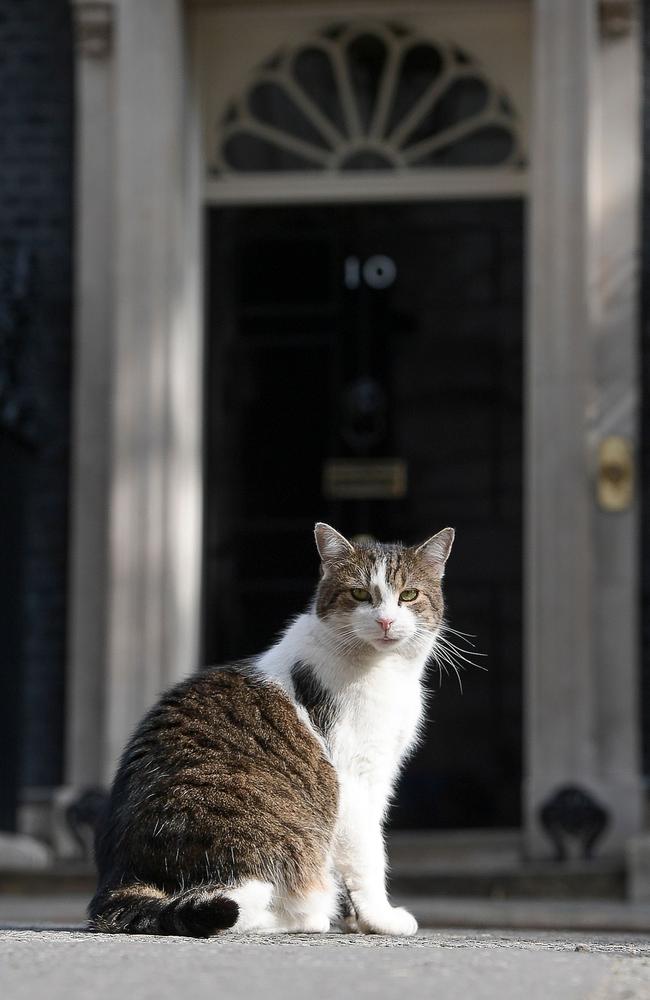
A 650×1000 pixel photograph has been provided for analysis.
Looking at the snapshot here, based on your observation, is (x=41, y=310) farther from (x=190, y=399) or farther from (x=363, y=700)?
(x=363, y=700)

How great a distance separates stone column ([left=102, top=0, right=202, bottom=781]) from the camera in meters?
8.33

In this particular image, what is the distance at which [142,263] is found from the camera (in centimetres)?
846

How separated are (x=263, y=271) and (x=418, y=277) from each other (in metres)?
0.77

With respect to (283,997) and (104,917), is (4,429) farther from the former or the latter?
(283,997)

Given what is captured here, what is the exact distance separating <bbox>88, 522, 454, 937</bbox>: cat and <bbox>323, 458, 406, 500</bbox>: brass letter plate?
4.20 meters

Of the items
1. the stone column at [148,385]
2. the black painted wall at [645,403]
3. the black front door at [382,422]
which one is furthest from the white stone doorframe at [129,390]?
the black painted wall at [645,403]

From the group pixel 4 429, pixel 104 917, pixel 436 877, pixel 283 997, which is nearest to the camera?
pixel 283 997

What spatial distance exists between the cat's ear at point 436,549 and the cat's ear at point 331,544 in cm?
18

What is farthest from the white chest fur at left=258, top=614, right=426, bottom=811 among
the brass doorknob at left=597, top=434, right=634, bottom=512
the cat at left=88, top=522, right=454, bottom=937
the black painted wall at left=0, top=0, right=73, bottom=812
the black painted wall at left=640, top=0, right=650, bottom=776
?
the black painted wall at left=0, top=0, right=73, bottom=812

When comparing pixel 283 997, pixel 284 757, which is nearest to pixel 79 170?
pixel 284 757

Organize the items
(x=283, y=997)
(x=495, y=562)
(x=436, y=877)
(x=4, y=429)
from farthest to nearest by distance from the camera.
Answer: (x=495, y=562) → (x=4, y=429) → (x=436, y=877) → (x=283, y=997)

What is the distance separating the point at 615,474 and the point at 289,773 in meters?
4.51

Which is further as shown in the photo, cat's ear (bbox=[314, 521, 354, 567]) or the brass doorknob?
the brass doorknob

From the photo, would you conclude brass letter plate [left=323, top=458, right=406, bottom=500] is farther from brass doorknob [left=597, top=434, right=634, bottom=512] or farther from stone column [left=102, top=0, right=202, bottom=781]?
brass doorknob [left=597, top=434, right=634, bottom=512]
